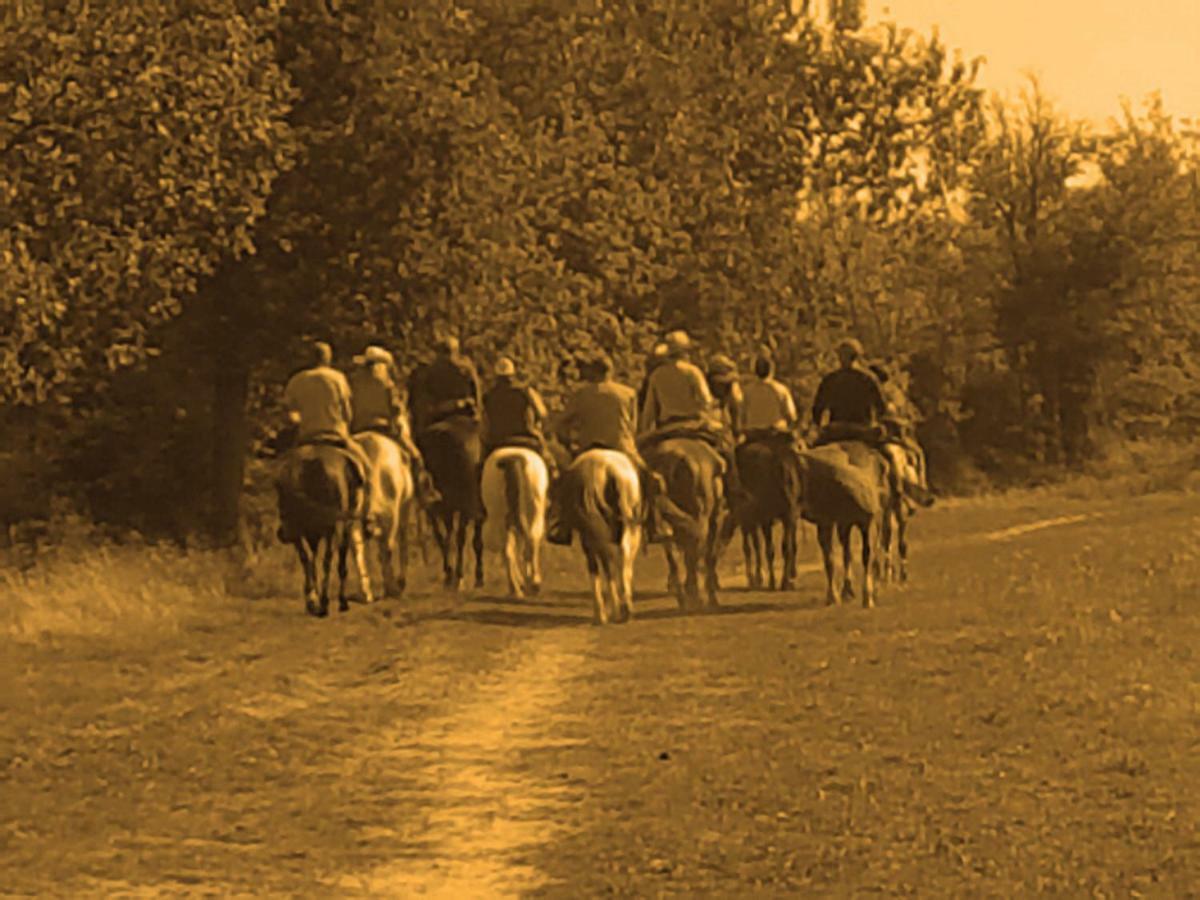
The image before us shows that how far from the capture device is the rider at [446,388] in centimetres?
2239

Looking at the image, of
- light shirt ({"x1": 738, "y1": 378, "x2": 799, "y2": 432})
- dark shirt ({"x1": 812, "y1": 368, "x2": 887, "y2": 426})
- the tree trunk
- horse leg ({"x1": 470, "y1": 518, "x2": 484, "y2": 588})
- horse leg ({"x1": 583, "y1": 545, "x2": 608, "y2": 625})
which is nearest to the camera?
horse leg ({"x1": 583, "y1": 545, "x2": 608, "y2": 625})

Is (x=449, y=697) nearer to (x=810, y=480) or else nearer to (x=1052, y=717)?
(x=1052, y=717)

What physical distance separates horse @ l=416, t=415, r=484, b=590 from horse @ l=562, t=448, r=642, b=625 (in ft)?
11.1

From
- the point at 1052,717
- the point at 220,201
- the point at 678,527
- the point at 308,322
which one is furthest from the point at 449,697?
the point at 308,322

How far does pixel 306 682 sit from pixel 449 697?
4.19 ft

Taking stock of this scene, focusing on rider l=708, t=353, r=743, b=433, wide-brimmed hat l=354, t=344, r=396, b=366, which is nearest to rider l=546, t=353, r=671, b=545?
wide-brimmed hat l=354, t=344, r=396, b=366

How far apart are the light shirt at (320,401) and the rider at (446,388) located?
8.19 feet

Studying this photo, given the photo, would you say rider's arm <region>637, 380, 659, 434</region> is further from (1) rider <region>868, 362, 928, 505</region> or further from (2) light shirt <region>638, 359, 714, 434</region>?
(1) rider <region>868, 362, 928, 505</region>

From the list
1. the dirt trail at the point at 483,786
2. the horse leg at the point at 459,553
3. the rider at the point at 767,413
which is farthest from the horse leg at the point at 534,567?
the dirt trail at the point at 483,786

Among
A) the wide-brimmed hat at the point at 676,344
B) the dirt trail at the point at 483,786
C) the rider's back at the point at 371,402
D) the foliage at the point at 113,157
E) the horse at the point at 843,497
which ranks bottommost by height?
the dirt trail at the point at 483,786

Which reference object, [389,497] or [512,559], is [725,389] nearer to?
[512,559]

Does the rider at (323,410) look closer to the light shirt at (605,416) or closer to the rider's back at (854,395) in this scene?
the light shirt at (605,416)

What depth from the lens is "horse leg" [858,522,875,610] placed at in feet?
66.0

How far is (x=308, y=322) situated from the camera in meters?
29.9
